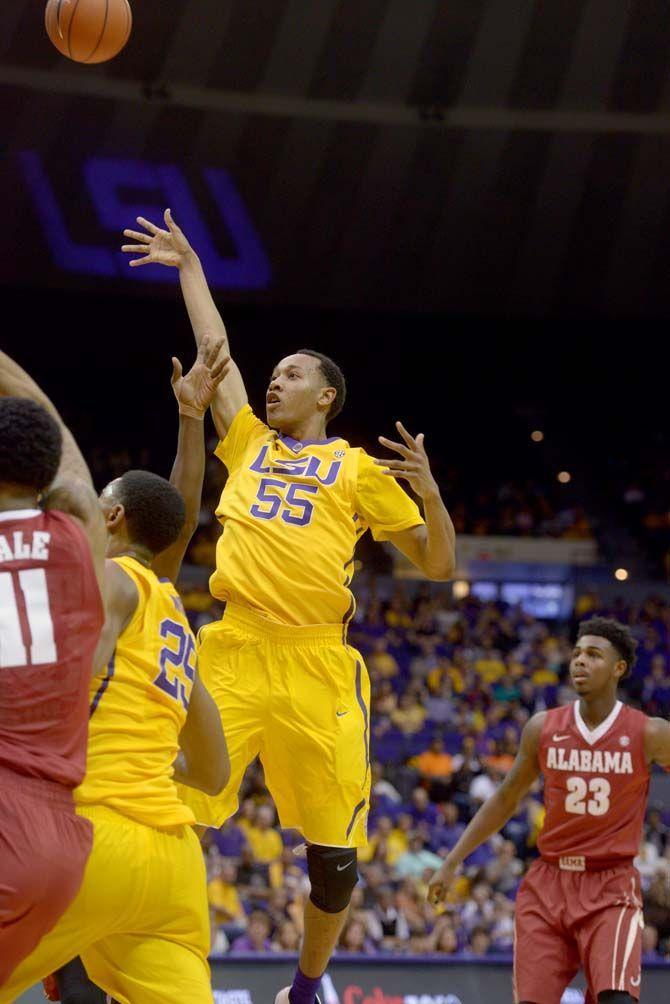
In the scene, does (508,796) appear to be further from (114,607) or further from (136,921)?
(114,607)

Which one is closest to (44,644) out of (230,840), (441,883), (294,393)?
(294,393)

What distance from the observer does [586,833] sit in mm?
5867

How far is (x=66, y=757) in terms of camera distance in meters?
3.14

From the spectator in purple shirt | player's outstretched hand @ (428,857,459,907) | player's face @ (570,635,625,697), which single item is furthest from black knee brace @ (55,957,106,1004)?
the spectator in purple shirt

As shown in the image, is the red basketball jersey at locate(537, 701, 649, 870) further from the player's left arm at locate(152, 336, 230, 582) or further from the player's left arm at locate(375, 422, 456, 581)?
the player's left arm at locate(152, 336, 230, 582)

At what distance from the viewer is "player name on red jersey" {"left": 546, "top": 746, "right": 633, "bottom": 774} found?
6.00 meters

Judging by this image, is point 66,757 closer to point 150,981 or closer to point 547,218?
point 150,981

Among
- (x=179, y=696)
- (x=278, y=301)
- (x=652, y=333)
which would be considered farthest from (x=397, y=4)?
(x=179, y=696)

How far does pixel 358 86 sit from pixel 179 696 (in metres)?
16.5

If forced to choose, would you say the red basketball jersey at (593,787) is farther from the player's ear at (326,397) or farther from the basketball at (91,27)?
the basketball at (91,27)

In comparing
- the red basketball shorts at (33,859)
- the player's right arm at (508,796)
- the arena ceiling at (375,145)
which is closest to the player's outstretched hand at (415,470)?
the player's right arm at (508,796)

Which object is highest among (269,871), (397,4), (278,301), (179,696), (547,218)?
(397,4)

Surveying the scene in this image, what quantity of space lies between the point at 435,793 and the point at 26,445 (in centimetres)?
1151

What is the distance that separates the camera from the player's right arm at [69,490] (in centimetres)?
340
